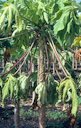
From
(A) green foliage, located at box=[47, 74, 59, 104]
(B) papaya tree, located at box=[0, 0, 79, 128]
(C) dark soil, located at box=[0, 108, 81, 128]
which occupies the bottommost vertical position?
(C) dark soil, located at box=[0, 108, 81, 128]

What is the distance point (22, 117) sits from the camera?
7793 millimetres

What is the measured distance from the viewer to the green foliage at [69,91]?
288 centimetres

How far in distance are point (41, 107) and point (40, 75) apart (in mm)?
245

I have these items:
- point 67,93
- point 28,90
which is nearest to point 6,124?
point 28,90

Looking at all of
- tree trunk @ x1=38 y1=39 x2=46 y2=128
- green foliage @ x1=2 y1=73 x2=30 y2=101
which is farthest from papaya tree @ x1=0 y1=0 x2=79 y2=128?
green foliage @ x1=2 y1=73 x2=30 y2=101

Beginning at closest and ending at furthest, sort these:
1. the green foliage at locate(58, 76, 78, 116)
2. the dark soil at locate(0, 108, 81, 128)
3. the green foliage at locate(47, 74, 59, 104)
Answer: the green foliage at locate(58, 76, 78, 116)
the green foliage at locate(47, 74, 59, 104)
the dark soil at locate(0, 108, 81, 128)

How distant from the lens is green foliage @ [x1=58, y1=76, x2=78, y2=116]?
2.88 metres

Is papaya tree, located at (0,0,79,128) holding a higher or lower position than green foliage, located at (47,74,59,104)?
higher

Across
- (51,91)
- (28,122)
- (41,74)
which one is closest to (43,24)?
(41,74)

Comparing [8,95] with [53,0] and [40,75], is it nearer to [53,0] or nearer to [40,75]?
[40,75]

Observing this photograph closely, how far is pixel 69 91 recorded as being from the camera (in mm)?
2971

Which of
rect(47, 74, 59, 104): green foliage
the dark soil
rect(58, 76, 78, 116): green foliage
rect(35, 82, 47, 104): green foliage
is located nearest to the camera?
rect(58, 76, 78, 116): green foliage

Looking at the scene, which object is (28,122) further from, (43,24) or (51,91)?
(43,24)

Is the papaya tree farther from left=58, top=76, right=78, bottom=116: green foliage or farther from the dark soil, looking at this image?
the dark soil
